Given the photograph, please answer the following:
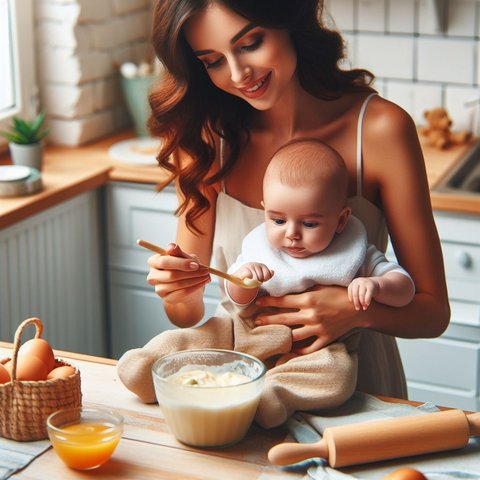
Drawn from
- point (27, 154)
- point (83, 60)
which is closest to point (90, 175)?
point (27, 154)

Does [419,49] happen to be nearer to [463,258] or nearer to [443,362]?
[463,258]

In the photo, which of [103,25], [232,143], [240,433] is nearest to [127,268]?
[103,25]

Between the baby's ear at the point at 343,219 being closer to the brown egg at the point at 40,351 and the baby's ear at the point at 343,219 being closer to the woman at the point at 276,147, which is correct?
the woman at the point at 276,147

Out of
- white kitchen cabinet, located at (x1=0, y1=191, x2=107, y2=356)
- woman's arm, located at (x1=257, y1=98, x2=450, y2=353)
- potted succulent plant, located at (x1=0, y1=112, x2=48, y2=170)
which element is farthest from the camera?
potted succulent plant, located at (x1=0, y1=112, x2=48, y2=170)

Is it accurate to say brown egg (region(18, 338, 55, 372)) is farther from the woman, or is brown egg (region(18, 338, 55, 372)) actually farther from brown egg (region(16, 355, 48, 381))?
the woman

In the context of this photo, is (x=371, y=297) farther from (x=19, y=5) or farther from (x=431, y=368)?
(x=19, y=5)

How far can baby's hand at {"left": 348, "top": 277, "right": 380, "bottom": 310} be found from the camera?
4.69 ft

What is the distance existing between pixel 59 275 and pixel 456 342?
1.20 m

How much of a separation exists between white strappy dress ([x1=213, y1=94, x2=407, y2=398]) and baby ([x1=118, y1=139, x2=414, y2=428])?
117 mm

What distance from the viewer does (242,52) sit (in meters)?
1.51

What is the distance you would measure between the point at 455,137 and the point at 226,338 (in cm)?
183

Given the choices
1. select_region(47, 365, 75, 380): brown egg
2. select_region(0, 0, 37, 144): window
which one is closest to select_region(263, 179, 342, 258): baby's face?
select_region(47, 365, 75, 380): brown egg

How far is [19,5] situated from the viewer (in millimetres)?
3061

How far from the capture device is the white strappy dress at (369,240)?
5.47ft
